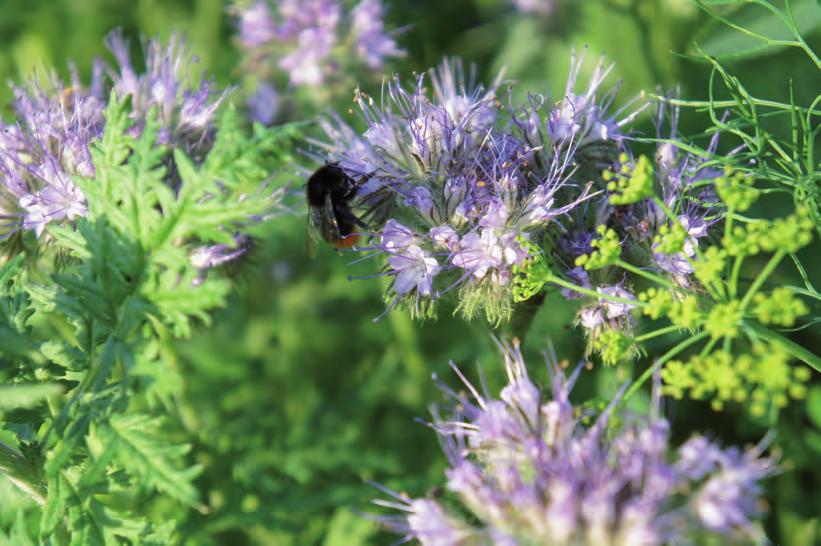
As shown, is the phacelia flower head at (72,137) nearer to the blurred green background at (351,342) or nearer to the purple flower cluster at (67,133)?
the purple flower cluster at (67,133)

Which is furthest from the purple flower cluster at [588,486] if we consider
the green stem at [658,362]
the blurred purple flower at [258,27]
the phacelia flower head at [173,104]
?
the blurred purple flower at [258,27]

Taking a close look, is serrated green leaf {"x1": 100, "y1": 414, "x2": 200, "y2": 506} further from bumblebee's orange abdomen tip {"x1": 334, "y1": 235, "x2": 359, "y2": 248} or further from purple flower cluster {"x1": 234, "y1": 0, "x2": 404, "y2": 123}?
purple flower cluster {"x1": 234, "y1": 0, "x2": 404, "y2": 123}

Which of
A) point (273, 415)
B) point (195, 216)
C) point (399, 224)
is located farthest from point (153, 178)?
point (273, 415)

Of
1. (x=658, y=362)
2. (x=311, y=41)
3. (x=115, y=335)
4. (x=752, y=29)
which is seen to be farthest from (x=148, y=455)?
(x=752, y=29)

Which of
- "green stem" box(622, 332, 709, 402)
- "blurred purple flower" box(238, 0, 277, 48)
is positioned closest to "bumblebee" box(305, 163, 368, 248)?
"green stem" box(622, 332, 709, 402)

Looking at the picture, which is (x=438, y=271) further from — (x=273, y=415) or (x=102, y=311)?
(x=273, y=415)

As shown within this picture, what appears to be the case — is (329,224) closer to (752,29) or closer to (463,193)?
(463,193)
